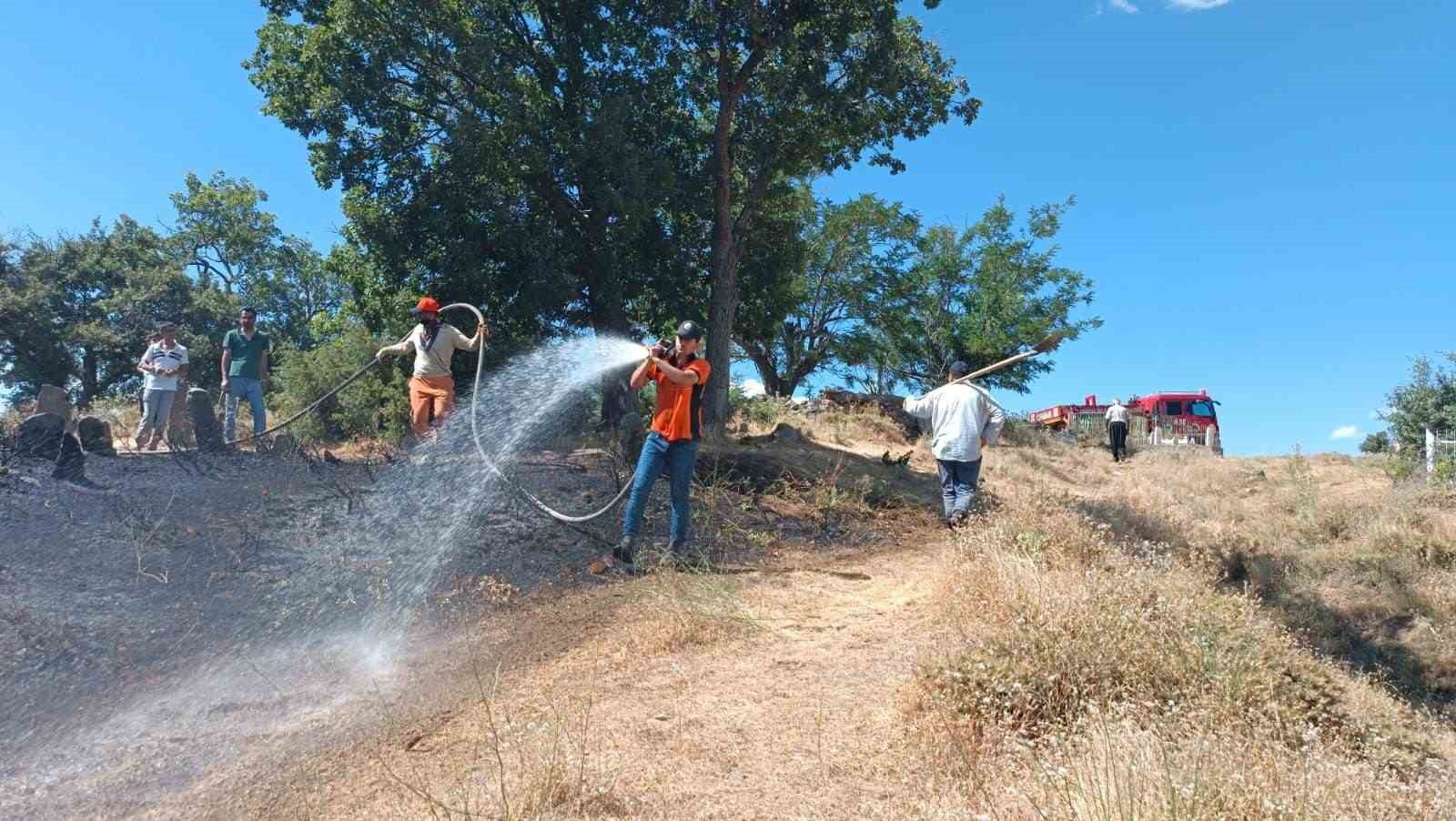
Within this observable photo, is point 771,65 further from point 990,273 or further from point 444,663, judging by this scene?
point 990,273

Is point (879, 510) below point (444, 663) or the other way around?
the other way around

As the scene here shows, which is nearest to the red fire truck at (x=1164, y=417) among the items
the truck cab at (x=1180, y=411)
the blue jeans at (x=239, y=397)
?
the truck cab at (x=1180, y=411)

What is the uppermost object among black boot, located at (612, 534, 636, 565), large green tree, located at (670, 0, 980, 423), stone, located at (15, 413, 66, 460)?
large green tree, located at (670, 0, 980, 423)

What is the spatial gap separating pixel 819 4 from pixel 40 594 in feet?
36.6

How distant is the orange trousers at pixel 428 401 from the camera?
7875 mm

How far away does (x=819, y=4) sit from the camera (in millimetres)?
12102

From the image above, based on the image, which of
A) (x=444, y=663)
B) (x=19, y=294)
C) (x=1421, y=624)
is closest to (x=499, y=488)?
(x=444, y=663)

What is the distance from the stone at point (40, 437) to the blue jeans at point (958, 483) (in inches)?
267

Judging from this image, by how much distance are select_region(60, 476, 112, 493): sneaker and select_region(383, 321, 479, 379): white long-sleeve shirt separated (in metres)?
2.38

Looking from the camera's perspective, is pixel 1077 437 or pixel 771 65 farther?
pixel 1077 437

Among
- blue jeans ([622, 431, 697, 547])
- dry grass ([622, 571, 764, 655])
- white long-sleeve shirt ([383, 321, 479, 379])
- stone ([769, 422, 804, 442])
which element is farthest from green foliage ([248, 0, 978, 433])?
dry grass ([622, 571, 764, 655])

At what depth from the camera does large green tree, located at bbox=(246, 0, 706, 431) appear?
36.8 ft

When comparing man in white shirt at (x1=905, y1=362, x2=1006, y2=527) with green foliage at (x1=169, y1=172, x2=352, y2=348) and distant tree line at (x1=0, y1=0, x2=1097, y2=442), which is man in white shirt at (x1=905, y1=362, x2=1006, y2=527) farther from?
green foliage at (x1=169, y1=172, x2=352, y2=348)

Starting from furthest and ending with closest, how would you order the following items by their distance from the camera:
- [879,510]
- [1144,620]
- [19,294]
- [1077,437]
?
[19,294] < [1077,437] < [879,510] < [1144,620]
